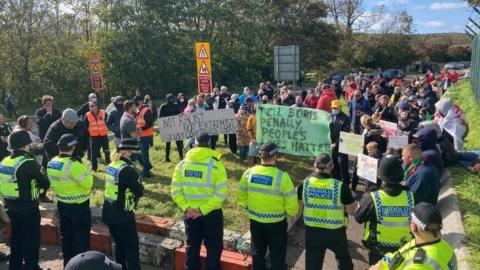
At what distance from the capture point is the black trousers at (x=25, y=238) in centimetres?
604

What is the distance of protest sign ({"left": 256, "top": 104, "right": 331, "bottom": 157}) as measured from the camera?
819 cm

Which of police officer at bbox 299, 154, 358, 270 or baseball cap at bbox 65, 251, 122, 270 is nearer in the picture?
baseball cap at bbox 65, 251, 122, 270

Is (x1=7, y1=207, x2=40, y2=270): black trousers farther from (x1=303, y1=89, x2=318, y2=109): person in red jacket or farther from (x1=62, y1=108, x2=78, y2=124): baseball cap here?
(x1=303, y1=89, x2=318, y2=109): person in red jacket

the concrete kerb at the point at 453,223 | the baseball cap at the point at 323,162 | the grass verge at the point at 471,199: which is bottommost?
the concrete kerb at the point at 453,223

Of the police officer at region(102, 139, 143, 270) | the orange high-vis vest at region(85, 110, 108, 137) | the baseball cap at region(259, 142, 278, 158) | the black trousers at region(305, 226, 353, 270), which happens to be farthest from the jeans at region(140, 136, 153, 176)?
the black trousers at region(305, 226, 353, 270)

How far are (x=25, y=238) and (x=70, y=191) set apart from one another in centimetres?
103

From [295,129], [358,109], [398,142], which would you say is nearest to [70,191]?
[295,129]

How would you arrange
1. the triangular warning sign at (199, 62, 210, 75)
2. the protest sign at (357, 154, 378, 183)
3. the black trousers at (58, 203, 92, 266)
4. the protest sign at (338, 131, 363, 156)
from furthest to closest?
the triangular warning sign at (199, 62, 210, 75), the protest sign at (338, 131, 363, 156), the protest sign at (357, 154, 378, 183), the black trousers at (58, 203, 92, 266)

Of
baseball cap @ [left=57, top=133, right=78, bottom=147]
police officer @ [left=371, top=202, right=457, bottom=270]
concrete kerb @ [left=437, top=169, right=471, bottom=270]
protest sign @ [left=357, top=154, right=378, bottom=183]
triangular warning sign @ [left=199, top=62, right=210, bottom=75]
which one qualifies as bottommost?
concrete kerb @ [left=437, top=169, right=471, bottom=270]

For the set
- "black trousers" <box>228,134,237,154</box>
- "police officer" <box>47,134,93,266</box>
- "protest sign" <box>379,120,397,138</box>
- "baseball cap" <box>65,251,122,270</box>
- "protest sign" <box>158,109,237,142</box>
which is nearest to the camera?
"baseball cap" <box>65,251,122,270</box>

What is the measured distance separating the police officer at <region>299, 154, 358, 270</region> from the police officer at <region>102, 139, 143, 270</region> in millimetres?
2237

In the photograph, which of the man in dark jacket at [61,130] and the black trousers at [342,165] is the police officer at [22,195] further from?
the black trousers at [342,165]

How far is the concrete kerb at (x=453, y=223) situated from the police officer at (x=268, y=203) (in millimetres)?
2072

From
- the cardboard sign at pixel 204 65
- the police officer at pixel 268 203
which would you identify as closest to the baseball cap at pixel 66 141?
the police officer at pixel 268 203
